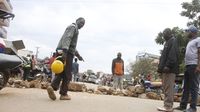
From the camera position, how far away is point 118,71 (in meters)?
18.3

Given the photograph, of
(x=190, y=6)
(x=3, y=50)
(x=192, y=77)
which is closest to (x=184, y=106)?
(x=192, y=77)

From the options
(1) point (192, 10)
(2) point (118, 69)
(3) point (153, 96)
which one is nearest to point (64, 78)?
(3) point (153, 96)

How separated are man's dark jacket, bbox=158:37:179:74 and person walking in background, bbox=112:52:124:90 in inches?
350

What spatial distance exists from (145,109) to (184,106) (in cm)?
83

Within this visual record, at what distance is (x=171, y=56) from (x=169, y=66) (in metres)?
0.21

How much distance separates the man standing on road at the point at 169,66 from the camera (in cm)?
907

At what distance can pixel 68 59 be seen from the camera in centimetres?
973

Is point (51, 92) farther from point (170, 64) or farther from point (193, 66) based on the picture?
point (193, 66)

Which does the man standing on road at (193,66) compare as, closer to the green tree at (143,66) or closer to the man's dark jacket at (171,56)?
the man's dark jacket at (171,56)

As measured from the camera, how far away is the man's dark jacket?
9062 mm

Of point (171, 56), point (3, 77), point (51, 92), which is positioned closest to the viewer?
point (171, 56)

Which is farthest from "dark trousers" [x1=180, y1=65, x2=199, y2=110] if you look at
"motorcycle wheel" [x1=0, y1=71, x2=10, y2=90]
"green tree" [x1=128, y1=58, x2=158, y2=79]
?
"green tree" [x1=128, y1=58, x2=158, y2=79]

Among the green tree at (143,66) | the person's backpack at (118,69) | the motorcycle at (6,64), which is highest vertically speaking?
the green tree at (143,66)

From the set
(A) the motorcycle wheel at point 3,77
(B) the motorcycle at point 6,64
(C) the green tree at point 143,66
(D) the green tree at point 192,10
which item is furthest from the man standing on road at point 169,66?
(C) the green tree at point 143,66
